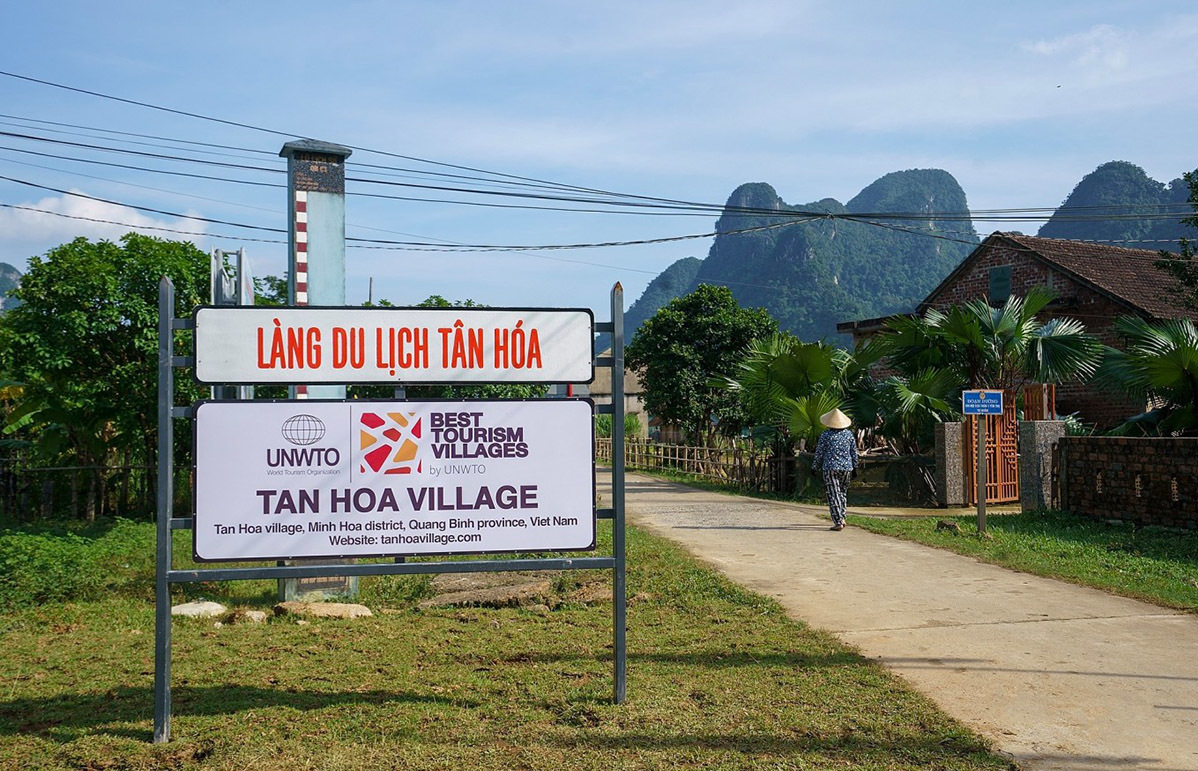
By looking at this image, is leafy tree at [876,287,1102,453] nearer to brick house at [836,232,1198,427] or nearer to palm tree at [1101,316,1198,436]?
A: palm tree at [1101,316,1198,436]

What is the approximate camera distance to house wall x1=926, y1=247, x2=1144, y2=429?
2262cm

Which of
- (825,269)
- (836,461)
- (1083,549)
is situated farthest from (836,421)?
(825,269)

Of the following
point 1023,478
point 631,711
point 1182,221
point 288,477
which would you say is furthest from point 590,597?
point 1182,221

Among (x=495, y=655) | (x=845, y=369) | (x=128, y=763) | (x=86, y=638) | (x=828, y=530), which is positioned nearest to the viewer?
(x=128, y=763)

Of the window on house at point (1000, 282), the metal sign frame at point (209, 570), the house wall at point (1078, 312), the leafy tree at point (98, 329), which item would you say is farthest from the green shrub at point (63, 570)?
the window on house at point (1000, 282)

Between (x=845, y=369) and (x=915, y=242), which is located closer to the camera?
(x=845, y=369)

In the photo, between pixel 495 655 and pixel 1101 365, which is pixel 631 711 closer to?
pixel 495 655

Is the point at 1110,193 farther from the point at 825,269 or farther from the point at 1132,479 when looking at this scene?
the point at 1132,479

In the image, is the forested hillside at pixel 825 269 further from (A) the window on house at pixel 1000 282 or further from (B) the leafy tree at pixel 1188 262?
(B) the leafy tree at pixel 1188 262

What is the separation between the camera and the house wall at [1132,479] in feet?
38.9

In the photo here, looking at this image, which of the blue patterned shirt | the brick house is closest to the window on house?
the brick house

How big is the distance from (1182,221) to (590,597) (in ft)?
48.5

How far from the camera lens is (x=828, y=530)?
1379cm

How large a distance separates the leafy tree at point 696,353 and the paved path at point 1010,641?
60.2ft
